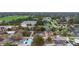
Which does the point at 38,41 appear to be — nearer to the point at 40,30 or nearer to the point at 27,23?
the point at 40,30

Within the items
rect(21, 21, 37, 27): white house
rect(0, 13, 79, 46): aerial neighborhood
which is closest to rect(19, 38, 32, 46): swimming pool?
rect(0, 13, 79, 46): aerial neighborhood

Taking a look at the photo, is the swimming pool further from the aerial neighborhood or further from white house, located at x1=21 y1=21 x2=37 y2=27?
→ white house, located at x1=21 y1=21 x2=37 y2=27

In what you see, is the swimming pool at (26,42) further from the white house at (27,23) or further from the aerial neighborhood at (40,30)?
the white house at (27,23)

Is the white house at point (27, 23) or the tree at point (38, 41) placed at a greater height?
the white house at point (27, 23)

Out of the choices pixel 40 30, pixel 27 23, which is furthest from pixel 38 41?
pixel 27 23

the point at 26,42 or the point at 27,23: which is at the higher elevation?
the point at 27,23

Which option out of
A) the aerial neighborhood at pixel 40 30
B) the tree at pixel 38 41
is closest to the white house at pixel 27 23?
the aerial neighborhood at pixel 40 30

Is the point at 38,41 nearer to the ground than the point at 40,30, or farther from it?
nearer to the ground

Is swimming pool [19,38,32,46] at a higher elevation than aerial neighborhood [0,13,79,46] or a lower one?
lower

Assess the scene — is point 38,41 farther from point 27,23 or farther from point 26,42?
point 27,23
